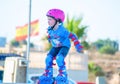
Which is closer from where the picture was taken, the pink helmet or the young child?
the young child

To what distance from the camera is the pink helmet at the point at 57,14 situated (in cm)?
993

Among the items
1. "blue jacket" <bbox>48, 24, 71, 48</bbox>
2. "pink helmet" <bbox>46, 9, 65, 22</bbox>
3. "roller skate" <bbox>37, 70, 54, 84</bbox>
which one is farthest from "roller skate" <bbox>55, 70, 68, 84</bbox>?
"pink helmet" <bbox>46, 9, 65, 22</bbox>

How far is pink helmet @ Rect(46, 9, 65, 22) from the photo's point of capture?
32.6 feet

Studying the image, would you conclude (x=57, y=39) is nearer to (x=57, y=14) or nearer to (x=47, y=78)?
(x=57, y=14)

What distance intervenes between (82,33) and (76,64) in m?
4.07

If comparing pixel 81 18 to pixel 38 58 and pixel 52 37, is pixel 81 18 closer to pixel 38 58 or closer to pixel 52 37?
pixel 38 58

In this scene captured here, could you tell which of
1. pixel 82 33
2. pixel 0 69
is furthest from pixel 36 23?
pixel 0 69

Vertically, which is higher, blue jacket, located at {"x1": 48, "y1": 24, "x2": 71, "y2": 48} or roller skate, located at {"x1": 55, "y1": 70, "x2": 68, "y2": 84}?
blue jacket, located at {"x1": 48, "y1": 24, "x2": 71, "y2": 48}

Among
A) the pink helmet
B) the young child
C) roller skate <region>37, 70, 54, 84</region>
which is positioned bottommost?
roller skate <region>37, 70, 54, 84</region>

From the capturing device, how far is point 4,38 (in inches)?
2175

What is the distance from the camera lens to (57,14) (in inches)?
392

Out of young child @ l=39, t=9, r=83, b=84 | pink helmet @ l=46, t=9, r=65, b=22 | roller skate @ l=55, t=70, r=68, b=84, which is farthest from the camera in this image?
pink helmet @ l=46, t=9, r=65, b=22

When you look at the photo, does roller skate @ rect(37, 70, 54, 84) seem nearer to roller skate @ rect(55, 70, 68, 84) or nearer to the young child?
the young child

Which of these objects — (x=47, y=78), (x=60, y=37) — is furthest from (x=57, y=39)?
(x=47, y=78)
